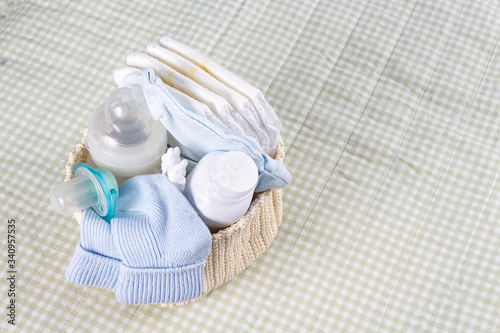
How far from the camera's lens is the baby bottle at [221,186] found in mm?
782

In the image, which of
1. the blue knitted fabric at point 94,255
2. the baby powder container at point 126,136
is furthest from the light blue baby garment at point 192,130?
the blue knitted fabric at point 94,255

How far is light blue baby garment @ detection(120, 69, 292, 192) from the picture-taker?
83 centimetres

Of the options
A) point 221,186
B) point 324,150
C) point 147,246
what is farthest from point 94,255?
point 324,150

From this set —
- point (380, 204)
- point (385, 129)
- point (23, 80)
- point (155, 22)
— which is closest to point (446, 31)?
point (385, 129)

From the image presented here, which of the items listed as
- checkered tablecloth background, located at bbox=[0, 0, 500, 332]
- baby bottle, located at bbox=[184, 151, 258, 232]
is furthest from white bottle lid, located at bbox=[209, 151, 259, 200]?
checkered tablecloth background, located at bbox=[0, 0, 500, 332]

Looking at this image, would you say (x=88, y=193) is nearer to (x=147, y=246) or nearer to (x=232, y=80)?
(x=147, y=246)

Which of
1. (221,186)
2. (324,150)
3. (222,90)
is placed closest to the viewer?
(221,186)

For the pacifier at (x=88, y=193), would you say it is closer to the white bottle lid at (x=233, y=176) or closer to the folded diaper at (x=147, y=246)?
the folded diaper at (x=147, y=246)

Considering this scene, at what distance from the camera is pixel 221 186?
0.78 metres

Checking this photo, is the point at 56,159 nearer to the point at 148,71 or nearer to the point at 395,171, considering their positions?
the point at 148,71

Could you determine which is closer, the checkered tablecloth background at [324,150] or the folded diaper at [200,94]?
the folded diaper at [200,94]

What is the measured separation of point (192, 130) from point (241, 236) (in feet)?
0.54

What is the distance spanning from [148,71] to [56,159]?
0.35 metres

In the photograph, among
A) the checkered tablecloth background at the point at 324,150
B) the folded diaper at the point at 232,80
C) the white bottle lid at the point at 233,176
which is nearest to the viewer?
the white bottle lid at the point at 233,176
